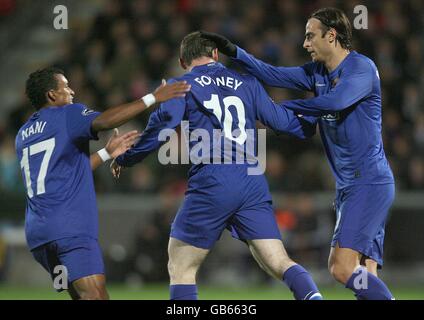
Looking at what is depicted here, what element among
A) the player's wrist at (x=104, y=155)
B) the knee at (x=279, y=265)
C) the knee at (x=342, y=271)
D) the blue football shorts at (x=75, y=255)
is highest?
the player's wrist at (x=104, y=155)

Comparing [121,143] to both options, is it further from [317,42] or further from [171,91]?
[317,42]

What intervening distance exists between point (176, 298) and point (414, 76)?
805 cm

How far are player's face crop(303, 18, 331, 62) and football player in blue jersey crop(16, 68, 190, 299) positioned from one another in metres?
1.05

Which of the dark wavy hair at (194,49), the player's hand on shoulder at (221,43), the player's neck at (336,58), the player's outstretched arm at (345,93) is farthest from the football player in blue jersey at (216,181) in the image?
the player's neck at (336,58)

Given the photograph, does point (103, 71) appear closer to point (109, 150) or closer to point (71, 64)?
point (71, 64)

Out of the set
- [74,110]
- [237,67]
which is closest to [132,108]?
[74,110]

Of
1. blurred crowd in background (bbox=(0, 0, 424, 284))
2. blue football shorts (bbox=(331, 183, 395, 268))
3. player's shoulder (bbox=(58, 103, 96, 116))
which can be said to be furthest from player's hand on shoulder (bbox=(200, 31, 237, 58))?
blurred crowd in background (bbox=(0, 0, 424, 284))

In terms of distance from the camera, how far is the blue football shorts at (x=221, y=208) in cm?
606

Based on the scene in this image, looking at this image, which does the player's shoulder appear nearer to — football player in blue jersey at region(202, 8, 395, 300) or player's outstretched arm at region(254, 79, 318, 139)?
football player in blue jersey at region(202, 8, 395, 300)

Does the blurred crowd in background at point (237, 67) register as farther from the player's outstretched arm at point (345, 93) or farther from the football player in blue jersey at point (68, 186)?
the football player in blue jersey at point (68, 186)

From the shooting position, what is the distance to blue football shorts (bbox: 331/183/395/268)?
614 cm

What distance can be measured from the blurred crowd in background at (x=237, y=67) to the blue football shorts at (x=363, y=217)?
536cm

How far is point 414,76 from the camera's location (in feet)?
42.9
